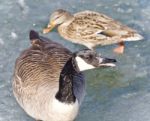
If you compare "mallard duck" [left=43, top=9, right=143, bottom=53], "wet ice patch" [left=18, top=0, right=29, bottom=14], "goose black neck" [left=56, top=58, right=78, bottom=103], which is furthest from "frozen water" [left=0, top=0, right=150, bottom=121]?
"goose black neck" [left=56, top=58, right=78, bottom=103]

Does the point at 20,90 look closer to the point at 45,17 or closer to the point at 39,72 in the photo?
the point at 39,72

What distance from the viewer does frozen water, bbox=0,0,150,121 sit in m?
6.20

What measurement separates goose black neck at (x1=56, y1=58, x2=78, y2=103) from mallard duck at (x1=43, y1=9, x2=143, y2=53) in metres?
1.95

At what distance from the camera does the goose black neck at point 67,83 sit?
5371 mm

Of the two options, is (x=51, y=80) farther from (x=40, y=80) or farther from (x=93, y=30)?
(x=93, y=30)

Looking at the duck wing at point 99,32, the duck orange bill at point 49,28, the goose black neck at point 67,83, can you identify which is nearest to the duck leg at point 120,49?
the duck wing at point 99,32

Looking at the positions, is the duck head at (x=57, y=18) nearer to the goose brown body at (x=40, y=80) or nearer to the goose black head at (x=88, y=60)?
the goose brown body at (x=40, y=80)

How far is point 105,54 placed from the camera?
24.3 feet

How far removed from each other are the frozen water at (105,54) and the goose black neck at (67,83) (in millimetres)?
689

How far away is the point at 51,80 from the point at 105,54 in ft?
5.92

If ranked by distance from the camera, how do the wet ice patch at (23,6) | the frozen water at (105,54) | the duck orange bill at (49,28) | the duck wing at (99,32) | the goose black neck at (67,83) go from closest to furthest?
the goose black neck at (67,83), the frozen water at (105,54), the duck wing at (99,32), the duck orange bill at (49,28), the wet ice patch at (23,6)

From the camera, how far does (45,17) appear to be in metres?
8.33

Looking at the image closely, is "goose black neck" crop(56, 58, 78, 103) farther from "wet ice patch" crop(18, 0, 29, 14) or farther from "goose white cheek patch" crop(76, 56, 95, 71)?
"wet ice patch" crop(18, 0, 29, 14)

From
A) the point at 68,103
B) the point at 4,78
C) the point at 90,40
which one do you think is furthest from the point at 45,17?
the point at 68,103
